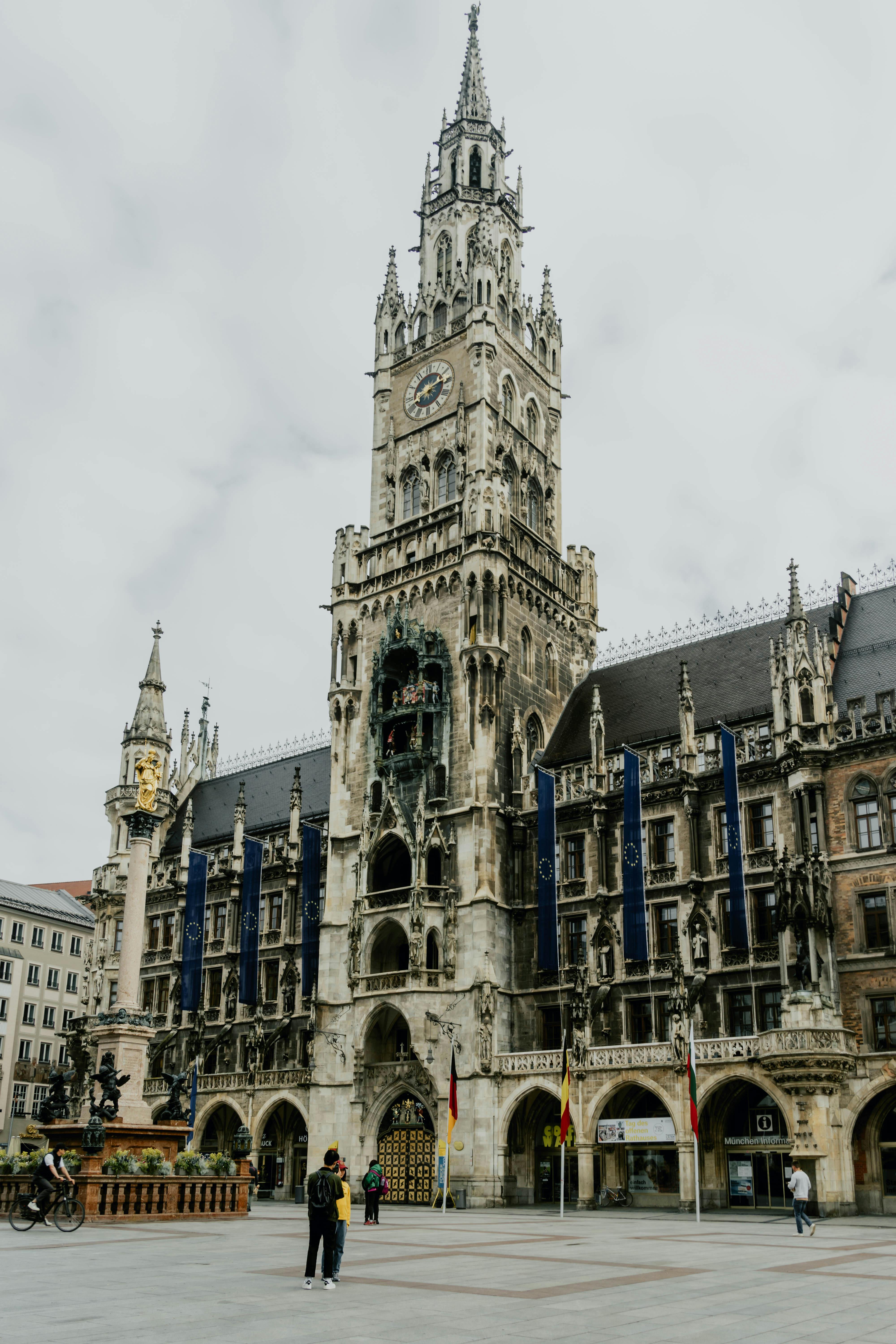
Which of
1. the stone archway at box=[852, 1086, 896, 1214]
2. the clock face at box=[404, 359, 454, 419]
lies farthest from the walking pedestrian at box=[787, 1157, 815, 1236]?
the clock face at box=[404, 359, 454, 419]

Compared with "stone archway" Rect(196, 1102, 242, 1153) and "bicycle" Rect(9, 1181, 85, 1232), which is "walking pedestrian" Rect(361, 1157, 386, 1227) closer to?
"bicycle" Rect(9, 1181, 85, 1232)

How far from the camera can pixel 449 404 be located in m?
61.1

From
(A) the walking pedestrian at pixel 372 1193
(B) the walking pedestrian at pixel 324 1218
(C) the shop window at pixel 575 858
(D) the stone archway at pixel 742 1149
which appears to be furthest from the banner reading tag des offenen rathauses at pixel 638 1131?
(B) the walking pedestrian at pixel 324 1218

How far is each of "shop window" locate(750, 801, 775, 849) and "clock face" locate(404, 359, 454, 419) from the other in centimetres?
2703

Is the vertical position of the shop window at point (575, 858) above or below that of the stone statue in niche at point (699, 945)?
above

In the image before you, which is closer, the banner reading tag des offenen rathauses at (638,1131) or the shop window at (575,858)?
the banner reading tag des offenen rathauses at (638,1131)

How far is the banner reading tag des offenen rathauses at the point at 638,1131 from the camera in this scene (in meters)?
41.2

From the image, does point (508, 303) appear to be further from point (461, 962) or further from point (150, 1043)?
point (150, 1043)

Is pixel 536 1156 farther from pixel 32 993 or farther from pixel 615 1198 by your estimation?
pixel 32 993

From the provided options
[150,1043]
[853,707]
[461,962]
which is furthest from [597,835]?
[150,1043]

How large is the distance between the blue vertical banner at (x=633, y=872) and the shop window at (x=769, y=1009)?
4.52m

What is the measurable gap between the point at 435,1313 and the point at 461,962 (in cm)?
3508

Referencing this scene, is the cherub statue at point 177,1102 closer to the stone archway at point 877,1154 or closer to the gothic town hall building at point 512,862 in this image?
the gothic town hall building at point 512,862

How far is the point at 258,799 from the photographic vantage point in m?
70.5
